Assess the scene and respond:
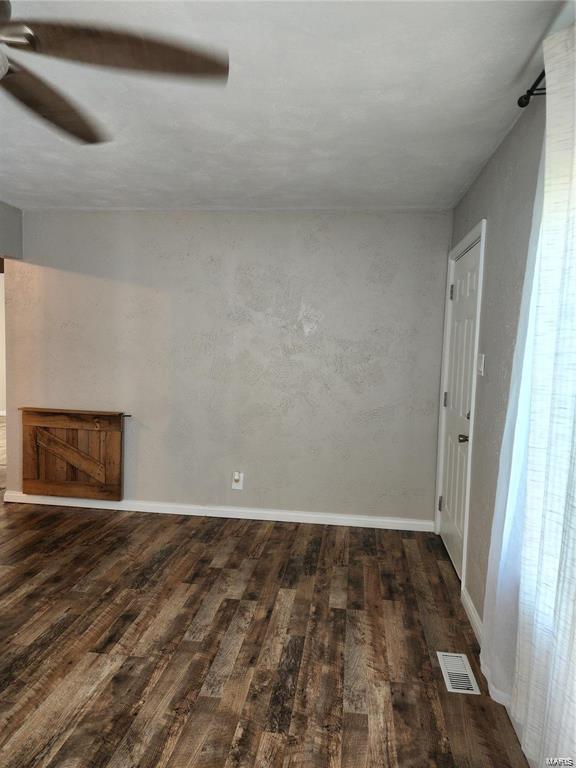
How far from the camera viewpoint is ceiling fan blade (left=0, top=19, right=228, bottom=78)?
1598mm

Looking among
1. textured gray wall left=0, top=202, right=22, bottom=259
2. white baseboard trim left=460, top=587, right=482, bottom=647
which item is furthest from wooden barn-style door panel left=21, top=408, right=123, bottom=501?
white baseboard trim left=460, top=587, right=482, bottom=647

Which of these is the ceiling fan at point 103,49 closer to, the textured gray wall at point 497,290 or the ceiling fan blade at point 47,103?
the ceiling fan blade at point 47,103

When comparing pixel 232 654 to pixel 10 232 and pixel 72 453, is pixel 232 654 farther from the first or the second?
pixel 10 232

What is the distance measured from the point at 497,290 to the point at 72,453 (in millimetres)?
3463

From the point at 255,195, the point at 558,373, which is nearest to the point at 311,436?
the point at 255,195

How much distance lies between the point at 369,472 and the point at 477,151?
236 cm

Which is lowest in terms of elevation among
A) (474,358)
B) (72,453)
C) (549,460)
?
(72,453)

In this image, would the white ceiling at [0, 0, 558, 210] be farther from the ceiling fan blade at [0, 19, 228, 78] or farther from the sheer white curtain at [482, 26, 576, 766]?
the sheer white curtain at [482, 26, 576, 766]

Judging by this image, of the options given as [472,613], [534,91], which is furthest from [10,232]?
[472,613]

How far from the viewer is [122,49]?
5.58ft

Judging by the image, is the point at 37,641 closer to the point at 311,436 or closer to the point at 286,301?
the point at 311,436

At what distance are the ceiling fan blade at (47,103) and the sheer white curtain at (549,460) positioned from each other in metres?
1.84

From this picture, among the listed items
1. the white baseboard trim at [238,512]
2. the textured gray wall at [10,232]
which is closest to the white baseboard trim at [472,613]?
the white baseboard trim at [238,512]

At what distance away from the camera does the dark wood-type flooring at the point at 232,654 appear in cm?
185
